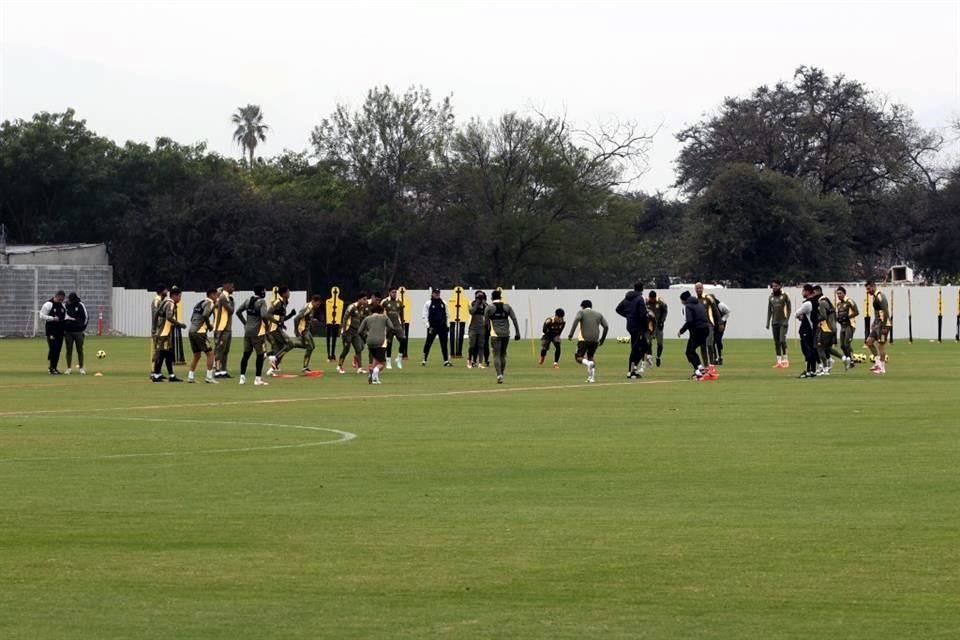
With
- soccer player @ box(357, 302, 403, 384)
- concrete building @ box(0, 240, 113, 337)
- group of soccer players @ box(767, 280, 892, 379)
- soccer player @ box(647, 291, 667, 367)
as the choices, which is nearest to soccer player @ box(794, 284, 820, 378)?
group of soccer players @ box(767, 280, 892, 379)

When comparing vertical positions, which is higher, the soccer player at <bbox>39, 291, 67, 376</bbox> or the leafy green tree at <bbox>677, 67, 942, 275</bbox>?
the leafy green tree at <bbox>677, 67, 942, 275</bbox>

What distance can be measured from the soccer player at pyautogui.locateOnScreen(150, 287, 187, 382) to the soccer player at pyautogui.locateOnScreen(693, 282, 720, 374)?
35.0 ft

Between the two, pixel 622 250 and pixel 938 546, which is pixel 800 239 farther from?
pixel 938 546

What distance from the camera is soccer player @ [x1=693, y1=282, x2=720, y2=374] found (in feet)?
120

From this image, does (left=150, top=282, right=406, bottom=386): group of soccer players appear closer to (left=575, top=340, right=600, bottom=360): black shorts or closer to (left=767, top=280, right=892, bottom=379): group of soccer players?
(left=575, top=340, right=600, bottom=360): black shorts

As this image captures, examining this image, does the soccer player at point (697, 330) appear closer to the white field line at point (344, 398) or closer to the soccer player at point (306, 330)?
the white field line at point (344, 398)

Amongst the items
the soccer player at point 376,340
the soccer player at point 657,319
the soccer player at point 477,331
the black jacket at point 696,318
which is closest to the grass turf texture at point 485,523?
the soccer player at point 376,340

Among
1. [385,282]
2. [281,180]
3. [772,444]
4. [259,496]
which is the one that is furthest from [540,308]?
[259,496]

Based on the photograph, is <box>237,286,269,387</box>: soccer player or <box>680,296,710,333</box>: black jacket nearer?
<box>237,286,269,387</box>: soccer player

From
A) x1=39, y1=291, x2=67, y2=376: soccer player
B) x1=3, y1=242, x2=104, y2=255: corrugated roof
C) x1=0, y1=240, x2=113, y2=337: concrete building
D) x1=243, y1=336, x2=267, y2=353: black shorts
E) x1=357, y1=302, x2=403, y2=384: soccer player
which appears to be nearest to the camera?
x1=243, y1=336, x2=267, y2=353: black shorts

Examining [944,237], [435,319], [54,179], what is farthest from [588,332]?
[944,237]

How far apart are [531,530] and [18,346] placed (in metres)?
52.6

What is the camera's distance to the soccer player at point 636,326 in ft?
120

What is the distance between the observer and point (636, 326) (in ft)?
120
